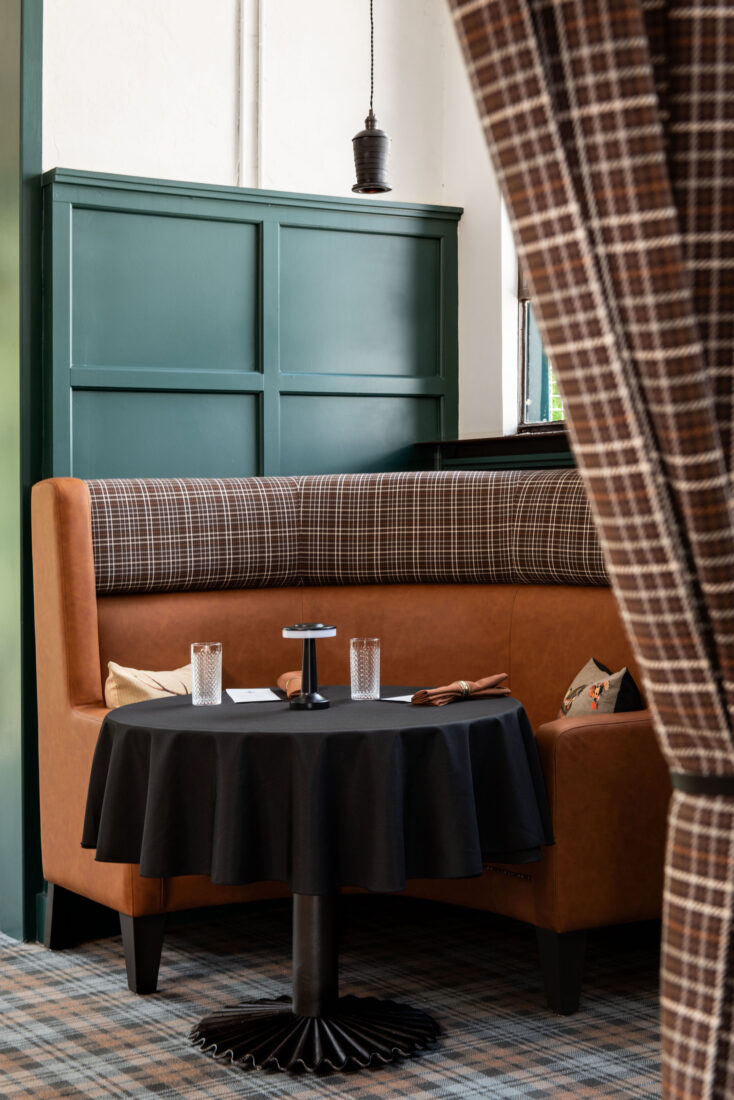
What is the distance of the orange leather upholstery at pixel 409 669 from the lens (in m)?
2.90

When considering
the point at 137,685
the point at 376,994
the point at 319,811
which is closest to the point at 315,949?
the point at 319,811

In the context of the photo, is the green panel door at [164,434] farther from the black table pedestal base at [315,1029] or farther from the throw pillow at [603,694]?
the black table pedestal base at [315,1029]

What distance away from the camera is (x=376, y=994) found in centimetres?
303

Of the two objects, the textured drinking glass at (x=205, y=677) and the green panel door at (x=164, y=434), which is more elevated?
the green panel door at (x=164, y=434)

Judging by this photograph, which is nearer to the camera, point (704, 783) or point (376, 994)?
point (704, 783)

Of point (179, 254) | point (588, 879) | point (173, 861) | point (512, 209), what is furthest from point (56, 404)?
point (512, 209)

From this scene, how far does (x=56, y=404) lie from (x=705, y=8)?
10.9 feet

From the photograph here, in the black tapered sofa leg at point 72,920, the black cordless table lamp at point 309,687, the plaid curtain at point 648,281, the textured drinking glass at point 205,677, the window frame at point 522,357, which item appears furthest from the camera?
the window frame at point 522,357

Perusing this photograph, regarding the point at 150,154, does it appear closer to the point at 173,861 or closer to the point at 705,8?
the point at 173,861

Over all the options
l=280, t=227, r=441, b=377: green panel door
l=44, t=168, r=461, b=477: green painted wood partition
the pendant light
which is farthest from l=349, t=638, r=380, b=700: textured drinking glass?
the pendant light

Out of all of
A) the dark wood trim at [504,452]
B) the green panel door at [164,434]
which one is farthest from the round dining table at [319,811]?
the dark wood trim at [504,452]

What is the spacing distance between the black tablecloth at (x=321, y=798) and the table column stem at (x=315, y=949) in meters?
0.23

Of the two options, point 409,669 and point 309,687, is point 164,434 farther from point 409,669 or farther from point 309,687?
point 309,687

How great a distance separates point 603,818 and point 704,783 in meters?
2.31
